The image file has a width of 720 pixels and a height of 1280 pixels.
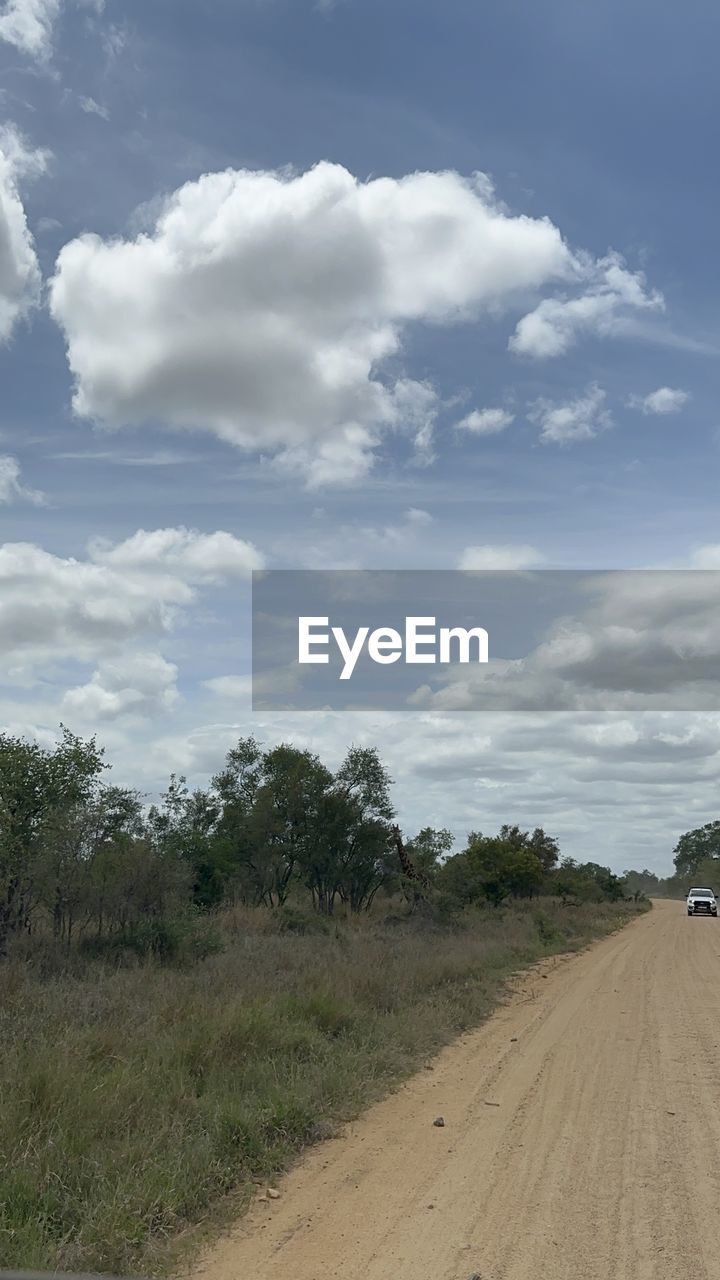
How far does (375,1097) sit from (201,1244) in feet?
13.1

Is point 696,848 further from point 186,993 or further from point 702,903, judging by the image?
point 186,993

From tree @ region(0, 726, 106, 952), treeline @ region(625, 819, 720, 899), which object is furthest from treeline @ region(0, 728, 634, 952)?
treeline @ region(625, 819, 720, 899)

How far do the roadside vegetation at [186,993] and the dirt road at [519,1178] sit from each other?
542 millimetres

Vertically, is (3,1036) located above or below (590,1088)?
above

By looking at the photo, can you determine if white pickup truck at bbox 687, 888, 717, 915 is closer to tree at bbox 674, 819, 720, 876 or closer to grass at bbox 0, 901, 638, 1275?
grass at bbox 0, 901, 638, 1275

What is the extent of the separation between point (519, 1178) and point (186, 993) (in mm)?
6457

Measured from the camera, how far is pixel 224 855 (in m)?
36.8

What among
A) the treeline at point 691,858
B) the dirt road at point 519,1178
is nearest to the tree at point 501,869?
the dirt road at point 519,1178

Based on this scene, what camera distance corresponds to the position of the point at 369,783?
39594 mm

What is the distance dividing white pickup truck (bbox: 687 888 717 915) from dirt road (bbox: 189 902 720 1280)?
4761 centimetres

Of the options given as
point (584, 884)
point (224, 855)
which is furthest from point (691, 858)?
point (224, 855)

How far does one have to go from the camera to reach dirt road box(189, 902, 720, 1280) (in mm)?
6070

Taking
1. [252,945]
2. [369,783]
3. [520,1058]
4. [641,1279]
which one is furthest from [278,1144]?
[369,783]

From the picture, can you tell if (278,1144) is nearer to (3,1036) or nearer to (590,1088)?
(3,1036)
